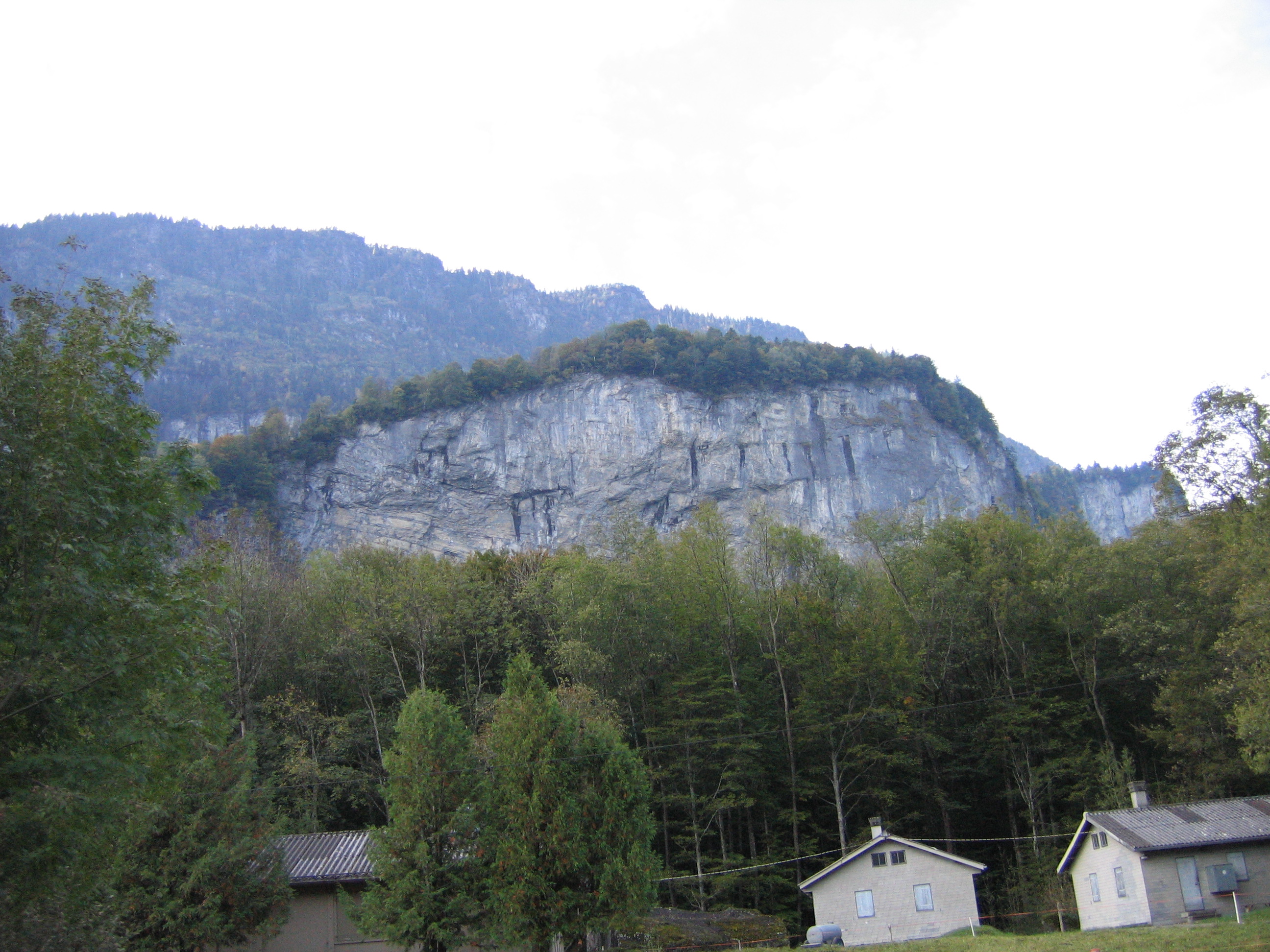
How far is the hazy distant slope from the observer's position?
411 ft

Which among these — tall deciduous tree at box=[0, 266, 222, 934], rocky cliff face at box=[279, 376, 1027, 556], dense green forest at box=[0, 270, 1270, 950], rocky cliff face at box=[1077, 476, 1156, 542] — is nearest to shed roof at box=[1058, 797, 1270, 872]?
dense green forest at box=[0, 270, 1270, 950]

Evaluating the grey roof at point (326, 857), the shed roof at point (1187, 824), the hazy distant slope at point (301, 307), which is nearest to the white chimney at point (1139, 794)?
the shed roof at point (1187, 824)

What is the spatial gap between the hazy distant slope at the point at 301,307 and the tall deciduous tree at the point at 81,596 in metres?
113

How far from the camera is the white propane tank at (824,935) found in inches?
1009

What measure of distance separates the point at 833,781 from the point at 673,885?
6889 millimetres

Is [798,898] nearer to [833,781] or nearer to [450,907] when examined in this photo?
[833,781]

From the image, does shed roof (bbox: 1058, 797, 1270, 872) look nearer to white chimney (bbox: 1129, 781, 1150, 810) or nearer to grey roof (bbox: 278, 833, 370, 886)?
white chimney (bbox: 1129, 781, 1150, 810)

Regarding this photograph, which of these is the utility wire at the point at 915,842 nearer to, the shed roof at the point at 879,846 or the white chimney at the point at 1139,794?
the shed roof at the point at 879,846

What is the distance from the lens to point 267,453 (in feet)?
306

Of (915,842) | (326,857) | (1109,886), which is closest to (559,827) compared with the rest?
(326,857)

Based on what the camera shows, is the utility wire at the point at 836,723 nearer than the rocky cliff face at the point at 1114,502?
Yes

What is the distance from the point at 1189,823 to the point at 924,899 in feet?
24.8

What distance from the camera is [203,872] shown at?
67.3ft

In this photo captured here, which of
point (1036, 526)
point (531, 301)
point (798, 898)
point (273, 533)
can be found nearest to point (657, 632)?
point (798, 898)
